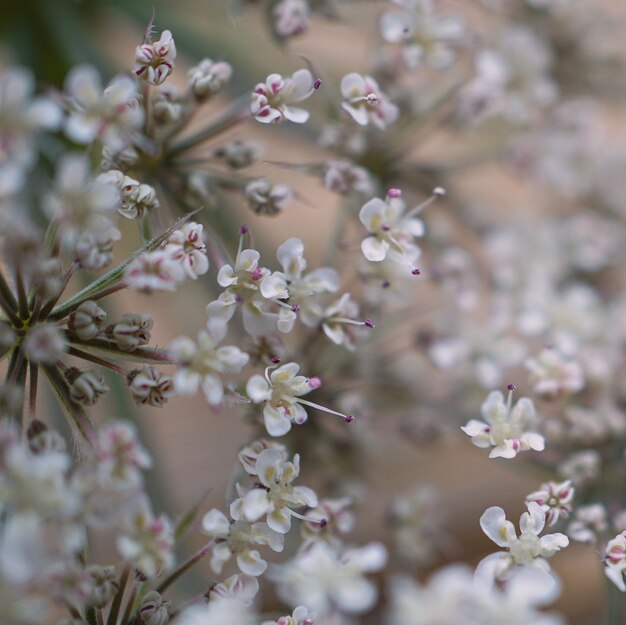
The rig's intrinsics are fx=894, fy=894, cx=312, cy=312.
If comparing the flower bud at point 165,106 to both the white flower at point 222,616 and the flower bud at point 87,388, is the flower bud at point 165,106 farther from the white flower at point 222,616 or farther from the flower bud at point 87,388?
the white flower at point 222,616

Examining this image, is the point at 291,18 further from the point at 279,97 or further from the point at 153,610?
the point at 153,610

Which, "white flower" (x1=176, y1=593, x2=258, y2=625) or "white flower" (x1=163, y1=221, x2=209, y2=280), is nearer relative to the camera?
"white flower" (x1=176, y1=593, x2=258, y2=625)

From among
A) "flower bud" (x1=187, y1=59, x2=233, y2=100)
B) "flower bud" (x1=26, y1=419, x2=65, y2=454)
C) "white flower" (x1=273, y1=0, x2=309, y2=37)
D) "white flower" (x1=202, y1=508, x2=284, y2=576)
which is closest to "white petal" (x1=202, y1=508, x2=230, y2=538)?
"white flower" (x1=202, y1=508, x2=284, y2=576)

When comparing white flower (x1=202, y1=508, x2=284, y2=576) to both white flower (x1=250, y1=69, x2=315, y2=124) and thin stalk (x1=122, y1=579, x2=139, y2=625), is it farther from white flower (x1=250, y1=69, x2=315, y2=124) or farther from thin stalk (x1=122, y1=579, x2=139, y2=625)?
white flower (x1=250, y1=69, x2=315, y2=124)

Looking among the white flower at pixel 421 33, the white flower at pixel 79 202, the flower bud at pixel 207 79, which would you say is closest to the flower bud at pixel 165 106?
the flower bud at pixel 207 79

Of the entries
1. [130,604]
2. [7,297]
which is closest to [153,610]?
[130,604]

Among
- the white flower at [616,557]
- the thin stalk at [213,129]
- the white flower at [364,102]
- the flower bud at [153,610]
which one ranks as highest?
the white flower at [364,102]

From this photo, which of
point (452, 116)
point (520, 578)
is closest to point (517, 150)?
point (452, 116)

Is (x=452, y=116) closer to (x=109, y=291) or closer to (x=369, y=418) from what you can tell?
(x=369, y=418)
